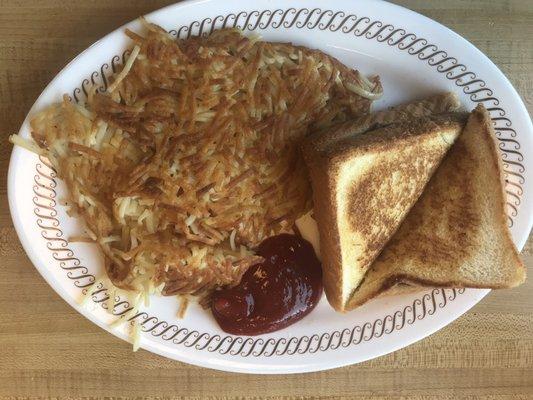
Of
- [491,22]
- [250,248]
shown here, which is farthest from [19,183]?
[491,22]

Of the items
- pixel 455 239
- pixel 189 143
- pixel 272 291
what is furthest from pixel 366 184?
pixel 189 143

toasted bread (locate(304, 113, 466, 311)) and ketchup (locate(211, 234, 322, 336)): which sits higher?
toasted bread (locate(304, 113, 466, 311))

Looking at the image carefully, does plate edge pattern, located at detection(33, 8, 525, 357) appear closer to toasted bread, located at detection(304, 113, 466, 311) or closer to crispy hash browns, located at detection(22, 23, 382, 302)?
crispy hash browns, located at detection(22, 23, 382, 302)

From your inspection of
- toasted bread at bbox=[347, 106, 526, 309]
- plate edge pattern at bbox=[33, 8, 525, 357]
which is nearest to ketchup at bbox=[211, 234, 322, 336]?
plate edge pattern at bbox=[33, 8, 525, 357]

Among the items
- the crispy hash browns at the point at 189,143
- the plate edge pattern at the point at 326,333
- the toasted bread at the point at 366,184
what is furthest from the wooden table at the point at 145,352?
the toasted bread at the point at 366,184

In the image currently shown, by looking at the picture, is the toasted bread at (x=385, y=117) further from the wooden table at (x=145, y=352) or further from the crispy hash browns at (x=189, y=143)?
the wooden table at (x=145, y=352)

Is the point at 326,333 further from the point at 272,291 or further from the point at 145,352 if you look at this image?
the point at 145,352
